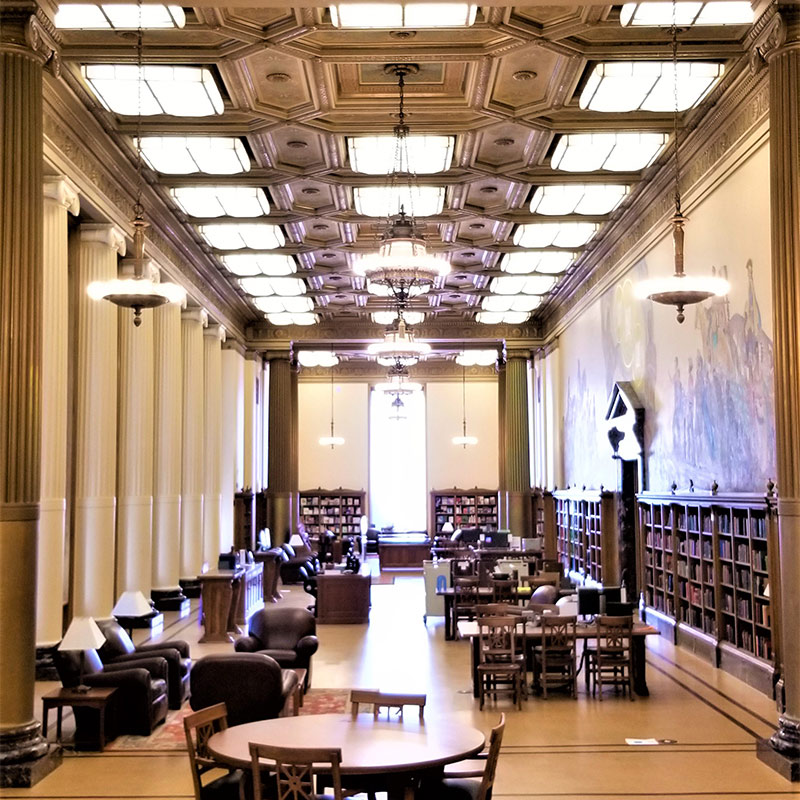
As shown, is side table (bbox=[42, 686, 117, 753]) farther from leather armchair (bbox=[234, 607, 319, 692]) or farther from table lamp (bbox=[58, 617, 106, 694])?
leather armchair (bbox=[234, 607, 319, 692])

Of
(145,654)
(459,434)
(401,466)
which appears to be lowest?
(145,654)

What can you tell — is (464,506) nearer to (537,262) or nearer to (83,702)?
(537,262)

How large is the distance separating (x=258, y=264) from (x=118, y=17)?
1039 centimetres

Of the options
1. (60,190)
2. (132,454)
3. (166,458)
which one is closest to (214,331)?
(166,458)

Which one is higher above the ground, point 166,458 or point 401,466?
point 166,458

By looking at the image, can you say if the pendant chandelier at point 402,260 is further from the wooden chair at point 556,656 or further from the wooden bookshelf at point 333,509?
the wooden bookshelf at point 333,509

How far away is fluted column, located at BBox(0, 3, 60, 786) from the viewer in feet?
23.8

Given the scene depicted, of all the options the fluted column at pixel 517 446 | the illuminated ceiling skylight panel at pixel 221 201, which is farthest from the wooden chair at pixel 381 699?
the fluted column at pixel 517 446

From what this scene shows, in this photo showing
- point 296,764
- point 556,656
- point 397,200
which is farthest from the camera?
point 397,200

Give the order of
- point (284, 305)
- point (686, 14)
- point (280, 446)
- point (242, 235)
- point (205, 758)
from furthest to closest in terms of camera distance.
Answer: point (280, 446) → point (284, 305) → point (242, 235) → point (686, 14) → point (205, 758)

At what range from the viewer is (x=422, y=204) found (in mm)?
15906

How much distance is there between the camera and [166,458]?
1728cm

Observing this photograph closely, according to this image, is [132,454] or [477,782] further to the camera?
[132,454]

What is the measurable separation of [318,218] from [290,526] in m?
12.3
